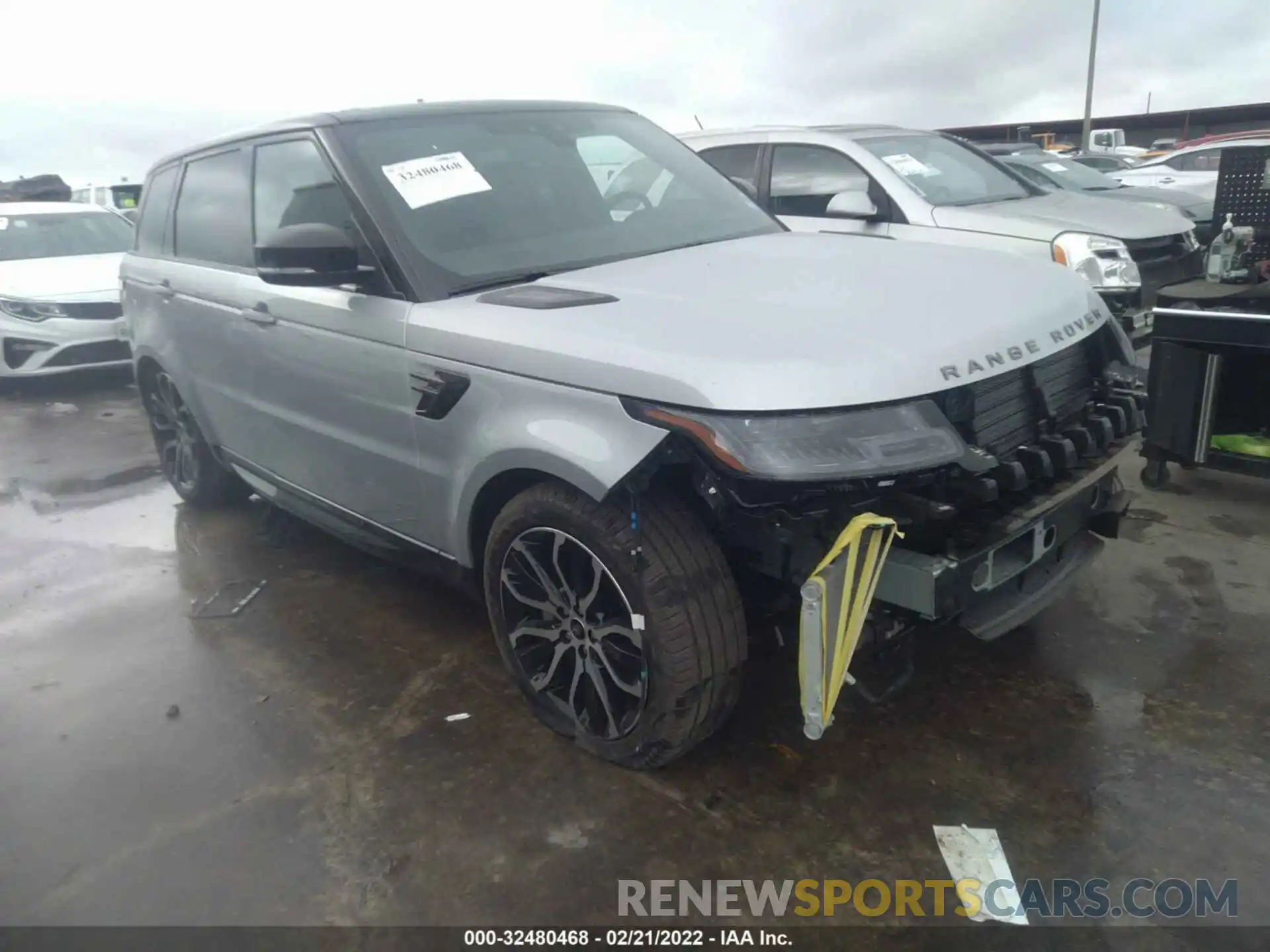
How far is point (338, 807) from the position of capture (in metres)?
2.62

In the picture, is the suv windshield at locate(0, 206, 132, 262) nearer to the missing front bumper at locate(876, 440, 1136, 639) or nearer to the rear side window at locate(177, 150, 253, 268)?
the rear side window at locate(177, 150, 253, 268)

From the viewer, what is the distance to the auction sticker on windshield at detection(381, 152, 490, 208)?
2.95 metres

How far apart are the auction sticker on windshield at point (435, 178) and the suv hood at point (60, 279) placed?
6.06m

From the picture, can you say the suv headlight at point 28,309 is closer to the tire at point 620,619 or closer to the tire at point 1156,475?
the tire at point 620,619

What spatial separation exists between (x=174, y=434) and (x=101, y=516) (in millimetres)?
621

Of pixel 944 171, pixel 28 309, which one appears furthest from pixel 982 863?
pixel 28 309

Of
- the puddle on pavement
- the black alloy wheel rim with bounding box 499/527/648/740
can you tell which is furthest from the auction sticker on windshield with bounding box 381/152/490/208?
the puddle on pavement

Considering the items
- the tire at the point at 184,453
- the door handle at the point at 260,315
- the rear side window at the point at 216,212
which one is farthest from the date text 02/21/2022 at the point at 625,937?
the tire at the point at 184,453

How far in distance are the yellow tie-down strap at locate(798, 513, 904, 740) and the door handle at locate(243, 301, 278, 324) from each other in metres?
2.31

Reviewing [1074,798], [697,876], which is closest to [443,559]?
[697,876]

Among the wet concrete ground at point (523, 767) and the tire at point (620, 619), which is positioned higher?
the tire at point (620, 619)

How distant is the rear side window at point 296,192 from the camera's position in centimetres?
304

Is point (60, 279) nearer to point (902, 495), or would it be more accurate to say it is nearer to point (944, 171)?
point (944, 171)

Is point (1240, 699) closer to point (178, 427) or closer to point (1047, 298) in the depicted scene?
point (1047, 298)
